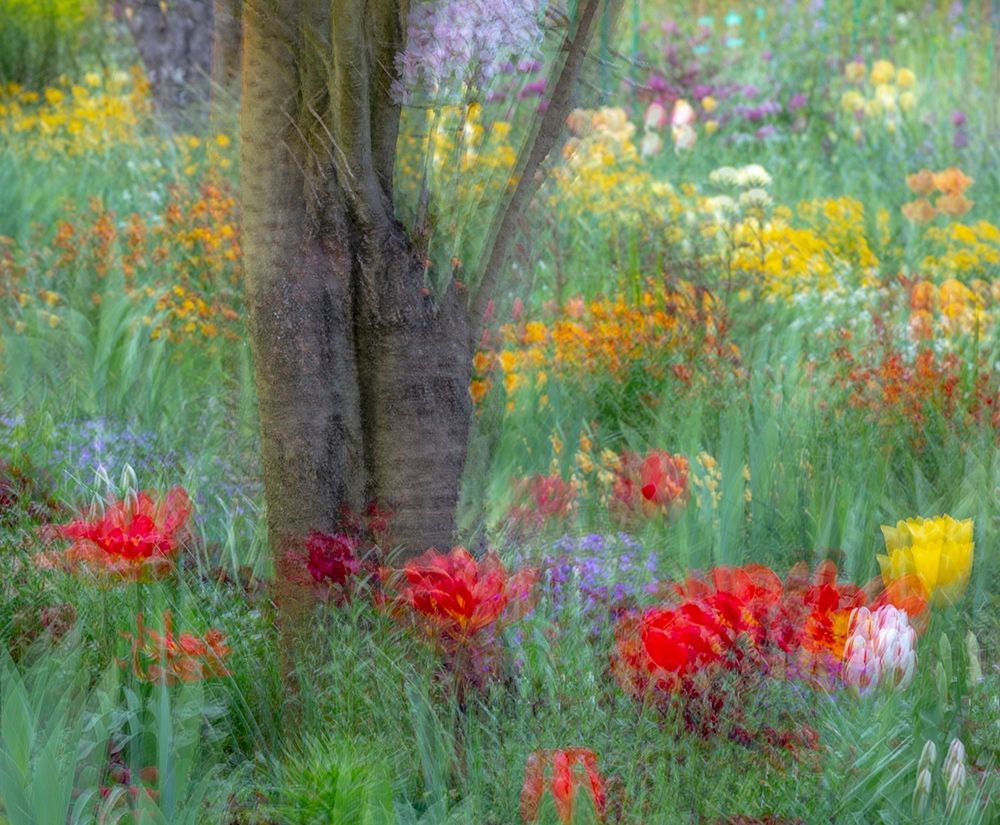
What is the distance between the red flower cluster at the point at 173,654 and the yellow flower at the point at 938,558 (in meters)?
1.17

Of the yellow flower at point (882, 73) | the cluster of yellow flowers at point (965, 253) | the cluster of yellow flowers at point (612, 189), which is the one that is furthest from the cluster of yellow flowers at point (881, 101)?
the cluster of yellow flowers at point (965, 253)

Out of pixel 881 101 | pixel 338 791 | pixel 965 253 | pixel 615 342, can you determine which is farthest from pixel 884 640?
pixel 881 101

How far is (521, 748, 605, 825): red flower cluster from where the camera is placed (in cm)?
179

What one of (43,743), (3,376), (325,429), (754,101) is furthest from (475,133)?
(754,101)

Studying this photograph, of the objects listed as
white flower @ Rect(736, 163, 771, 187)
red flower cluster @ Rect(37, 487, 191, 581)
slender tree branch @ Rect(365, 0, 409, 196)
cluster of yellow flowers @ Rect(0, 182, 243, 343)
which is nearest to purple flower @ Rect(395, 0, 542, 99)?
slender tree branch @ Rect(365, 0, 409, 196)

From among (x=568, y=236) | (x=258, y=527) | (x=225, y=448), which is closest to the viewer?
(x=258, y=527)

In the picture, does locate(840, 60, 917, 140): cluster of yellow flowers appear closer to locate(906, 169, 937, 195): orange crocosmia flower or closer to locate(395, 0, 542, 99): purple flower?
locate(906, 169, 937, 195): orange crocosmia flower

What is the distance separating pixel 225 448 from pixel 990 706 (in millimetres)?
2128

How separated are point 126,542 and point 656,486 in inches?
51.5

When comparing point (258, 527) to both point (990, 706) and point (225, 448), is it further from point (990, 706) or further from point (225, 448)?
point (990, 706)

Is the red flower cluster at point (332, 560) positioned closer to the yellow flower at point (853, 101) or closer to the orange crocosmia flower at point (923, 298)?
the orange crocosmia flower at point (923, 298)

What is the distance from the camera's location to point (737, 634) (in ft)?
7.00

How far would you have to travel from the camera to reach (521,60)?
2.60 m

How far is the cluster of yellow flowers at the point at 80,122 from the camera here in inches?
306
